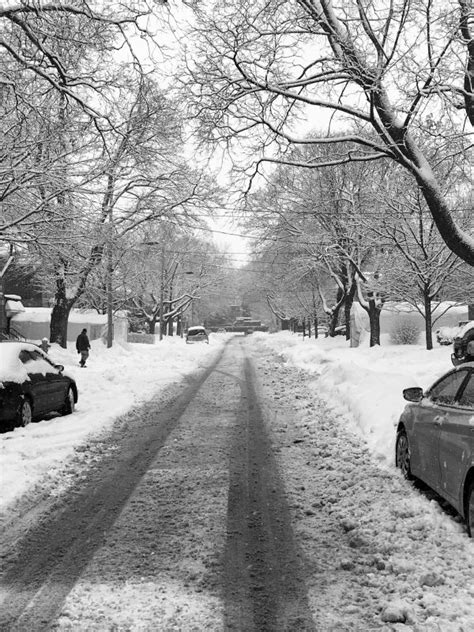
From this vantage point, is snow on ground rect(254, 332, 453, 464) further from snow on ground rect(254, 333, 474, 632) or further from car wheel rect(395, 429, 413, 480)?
car wheel rect(395, 429, 413, 480)

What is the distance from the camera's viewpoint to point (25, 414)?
957cm

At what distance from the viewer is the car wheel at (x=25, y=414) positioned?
9.36 meters

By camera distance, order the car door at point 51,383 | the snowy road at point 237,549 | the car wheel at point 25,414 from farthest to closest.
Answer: the car door at point 51,383 < the car wheel at point 25,414 < the snowy road at point 237,549

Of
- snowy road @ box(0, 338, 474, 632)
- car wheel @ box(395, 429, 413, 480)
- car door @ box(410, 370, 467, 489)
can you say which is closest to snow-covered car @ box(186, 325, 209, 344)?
snowy road @ box(0, 338, 474, 632)

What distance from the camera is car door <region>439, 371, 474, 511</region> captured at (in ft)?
14.9

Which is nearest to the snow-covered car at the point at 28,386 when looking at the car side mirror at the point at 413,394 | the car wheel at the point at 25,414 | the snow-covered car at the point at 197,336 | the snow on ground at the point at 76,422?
the car wheel at the point at 25,414

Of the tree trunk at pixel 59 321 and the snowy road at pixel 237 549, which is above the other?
the tree trunk at pixel 59 321

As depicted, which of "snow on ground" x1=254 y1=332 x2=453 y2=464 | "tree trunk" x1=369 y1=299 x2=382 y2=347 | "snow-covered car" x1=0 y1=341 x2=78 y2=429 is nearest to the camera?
"snow on ground" x1=254 y1=332 x2=453 y2=464

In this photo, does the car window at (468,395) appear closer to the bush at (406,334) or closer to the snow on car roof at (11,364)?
the snow on car roof at (11,364)

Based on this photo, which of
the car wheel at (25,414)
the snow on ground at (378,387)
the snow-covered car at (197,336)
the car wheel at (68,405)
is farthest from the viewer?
the snow-covered car at (197,336)

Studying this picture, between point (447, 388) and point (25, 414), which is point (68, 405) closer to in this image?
point (25, 414)

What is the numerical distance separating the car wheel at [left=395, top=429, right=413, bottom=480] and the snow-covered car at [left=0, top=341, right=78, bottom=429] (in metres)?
5.79

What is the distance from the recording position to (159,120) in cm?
1556

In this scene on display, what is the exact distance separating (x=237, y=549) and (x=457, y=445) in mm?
1953
